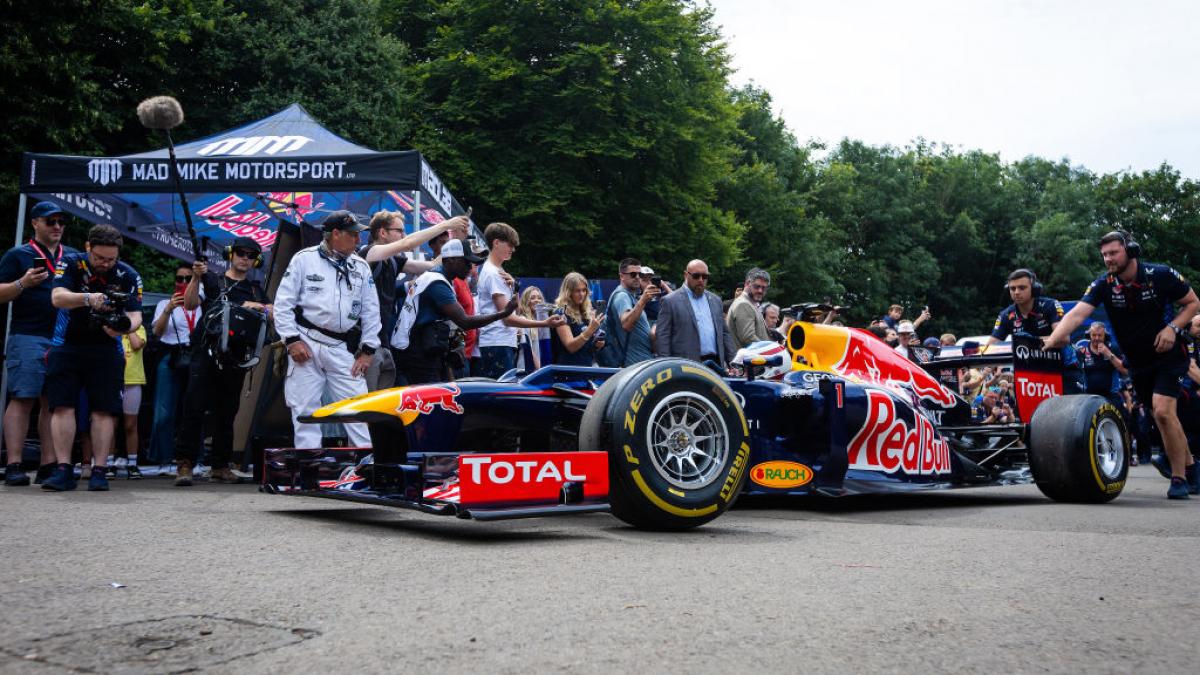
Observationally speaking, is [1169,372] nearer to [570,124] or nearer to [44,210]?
[44,210]

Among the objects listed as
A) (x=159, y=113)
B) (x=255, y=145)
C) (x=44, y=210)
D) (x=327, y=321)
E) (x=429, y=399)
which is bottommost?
(x=429, y=399)

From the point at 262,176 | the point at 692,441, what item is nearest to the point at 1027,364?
the point at 692,441

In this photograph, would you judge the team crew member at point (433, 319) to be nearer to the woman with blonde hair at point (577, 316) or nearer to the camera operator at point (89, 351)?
the woman with blonde hair at point (577, 316)

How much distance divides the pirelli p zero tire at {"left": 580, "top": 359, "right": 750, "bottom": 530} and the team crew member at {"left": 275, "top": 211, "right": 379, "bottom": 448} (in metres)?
1.97

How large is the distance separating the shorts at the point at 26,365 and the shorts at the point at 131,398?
171 centimetres

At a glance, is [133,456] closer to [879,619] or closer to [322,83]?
[879,619]

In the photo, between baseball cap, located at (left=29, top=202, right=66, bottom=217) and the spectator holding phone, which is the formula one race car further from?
the spectator holding phone

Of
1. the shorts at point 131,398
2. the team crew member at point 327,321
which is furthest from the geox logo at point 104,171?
the team crew member at point 327,321

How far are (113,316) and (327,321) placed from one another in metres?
1.45

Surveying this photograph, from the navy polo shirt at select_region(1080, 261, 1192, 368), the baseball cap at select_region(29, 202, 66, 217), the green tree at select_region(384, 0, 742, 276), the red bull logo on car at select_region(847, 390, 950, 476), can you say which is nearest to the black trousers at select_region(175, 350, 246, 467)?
the baseball cap at select_region(29, 202, 66, 217)

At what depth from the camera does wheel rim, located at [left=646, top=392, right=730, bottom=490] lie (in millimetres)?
4766

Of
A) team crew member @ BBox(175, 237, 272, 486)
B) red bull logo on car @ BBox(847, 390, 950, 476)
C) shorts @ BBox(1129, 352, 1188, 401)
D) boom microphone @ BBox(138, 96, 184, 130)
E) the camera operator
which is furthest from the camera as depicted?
boom microphone @ BBox(138, 96, 184, 130)

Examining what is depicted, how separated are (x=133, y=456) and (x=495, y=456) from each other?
5.53 m

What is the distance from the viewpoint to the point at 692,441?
4.88 meters
